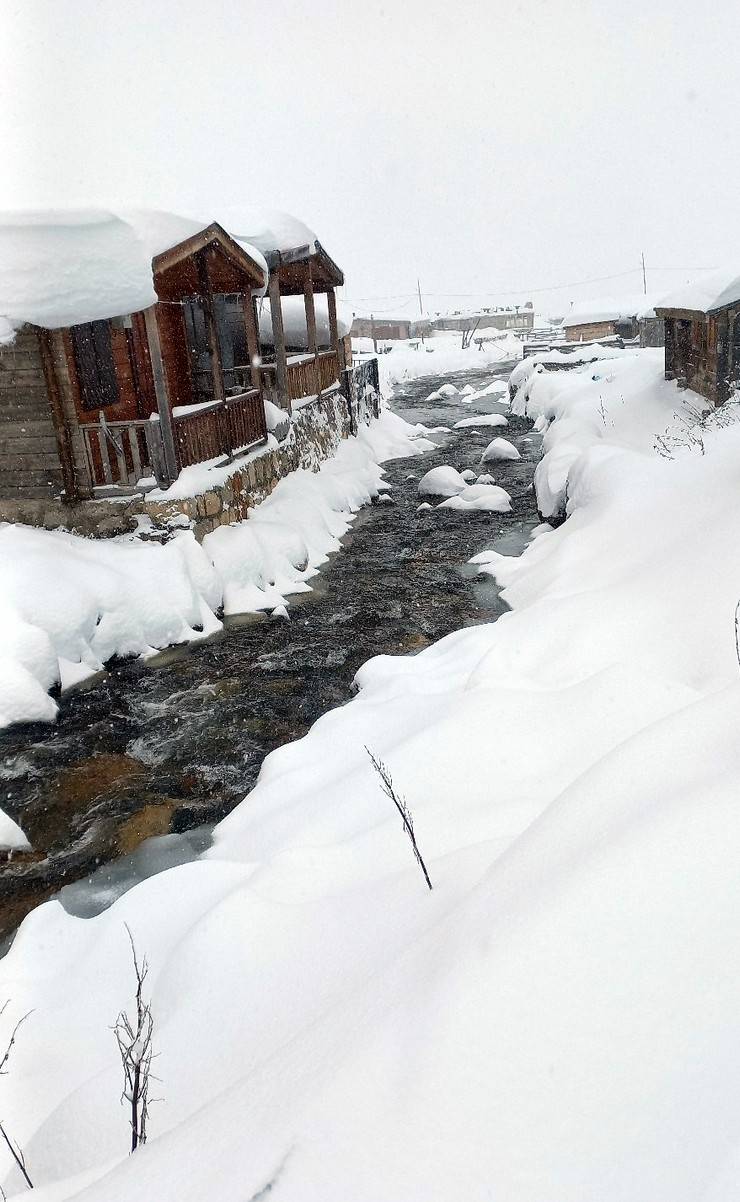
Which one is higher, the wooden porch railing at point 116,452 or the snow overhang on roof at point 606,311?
the snow overhang on roof at point 606,311

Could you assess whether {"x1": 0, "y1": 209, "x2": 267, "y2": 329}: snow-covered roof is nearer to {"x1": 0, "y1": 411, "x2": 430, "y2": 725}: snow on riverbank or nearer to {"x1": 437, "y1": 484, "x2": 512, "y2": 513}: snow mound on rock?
{"x1": 0, "y1": 411, "x2": 430, "y2": 725}: snow on riverbank

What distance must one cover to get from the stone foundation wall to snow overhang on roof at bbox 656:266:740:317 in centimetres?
776

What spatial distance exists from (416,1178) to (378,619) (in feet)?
28.9

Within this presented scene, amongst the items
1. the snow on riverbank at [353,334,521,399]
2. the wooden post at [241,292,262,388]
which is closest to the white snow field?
the wooden post at [241,292,262,388]

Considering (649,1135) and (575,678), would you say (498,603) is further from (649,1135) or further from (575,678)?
(649,1135)

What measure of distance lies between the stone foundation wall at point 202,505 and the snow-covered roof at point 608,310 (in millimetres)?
37326

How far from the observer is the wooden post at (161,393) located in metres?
10.5

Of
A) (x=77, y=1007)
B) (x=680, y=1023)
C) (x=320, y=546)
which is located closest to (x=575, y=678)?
(x=77, y=1007)

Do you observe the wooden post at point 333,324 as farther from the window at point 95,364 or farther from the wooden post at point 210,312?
the window at point 95,364

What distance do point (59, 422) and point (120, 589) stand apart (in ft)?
9.12

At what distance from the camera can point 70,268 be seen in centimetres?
956

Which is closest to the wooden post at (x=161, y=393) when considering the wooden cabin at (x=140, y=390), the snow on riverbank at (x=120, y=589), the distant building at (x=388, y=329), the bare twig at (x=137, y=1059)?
the wooden cabin at (x=140, y=390)

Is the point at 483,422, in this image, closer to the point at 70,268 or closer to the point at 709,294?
the point at 709,294

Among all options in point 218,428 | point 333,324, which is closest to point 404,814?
point 218,428
